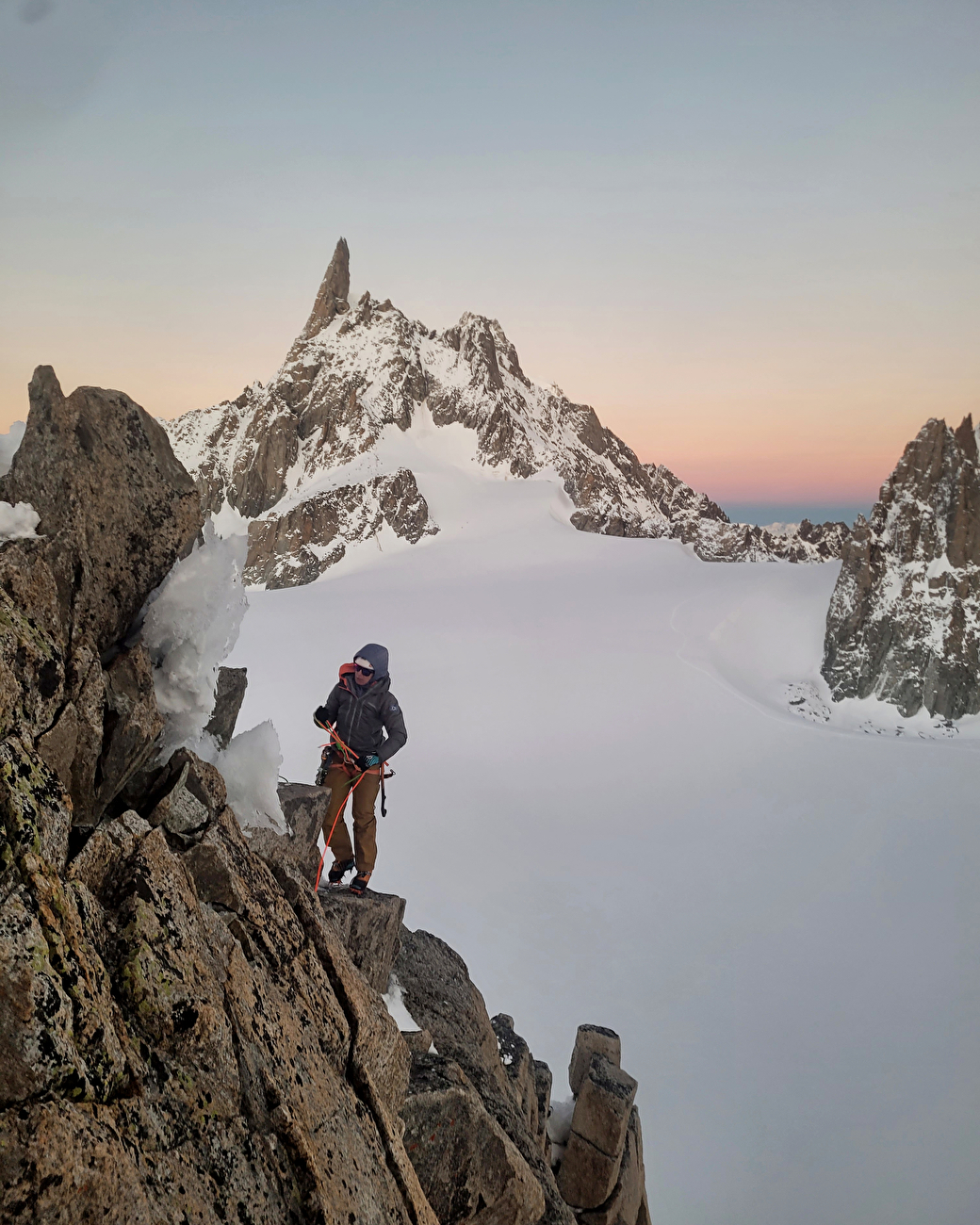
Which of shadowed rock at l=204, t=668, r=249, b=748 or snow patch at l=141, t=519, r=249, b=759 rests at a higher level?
snow patch at l=141, t=519, r=249, b=759

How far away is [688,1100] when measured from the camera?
9.59m

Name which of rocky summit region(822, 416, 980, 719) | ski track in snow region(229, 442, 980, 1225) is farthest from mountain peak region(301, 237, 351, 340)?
rocky summit region(822, 416, 980, 719)

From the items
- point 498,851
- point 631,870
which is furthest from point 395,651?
point 631,870

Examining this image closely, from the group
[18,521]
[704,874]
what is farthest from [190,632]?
[704,874]

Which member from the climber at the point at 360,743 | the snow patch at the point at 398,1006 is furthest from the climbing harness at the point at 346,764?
the snow patch at the point at 398,1006

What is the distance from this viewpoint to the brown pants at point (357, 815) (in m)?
5.92

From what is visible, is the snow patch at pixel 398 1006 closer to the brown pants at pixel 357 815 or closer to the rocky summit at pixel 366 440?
the brown pants at pixel 357 815

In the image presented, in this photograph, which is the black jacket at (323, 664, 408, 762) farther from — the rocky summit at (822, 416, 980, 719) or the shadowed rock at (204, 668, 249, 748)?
the rocky summit at (822, 416, 980, 719)

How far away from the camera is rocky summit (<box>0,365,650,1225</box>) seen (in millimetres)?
1987

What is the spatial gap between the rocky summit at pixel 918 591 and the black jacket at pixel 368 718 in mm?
20343

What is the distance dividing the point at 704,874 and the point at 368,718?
10337 millimetres

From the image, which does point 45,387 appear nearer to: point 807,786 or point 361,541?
point 807,786

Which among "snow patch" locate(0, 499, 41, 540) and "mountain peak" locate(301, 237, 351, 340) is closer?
"snow patch" locate(0, 499, 41, 540)

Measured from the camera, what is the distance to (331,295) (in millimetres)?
80875
